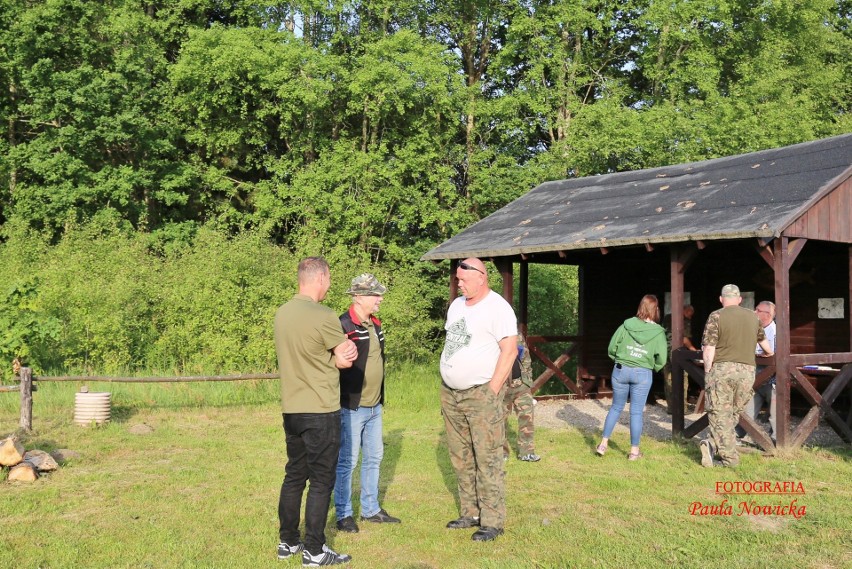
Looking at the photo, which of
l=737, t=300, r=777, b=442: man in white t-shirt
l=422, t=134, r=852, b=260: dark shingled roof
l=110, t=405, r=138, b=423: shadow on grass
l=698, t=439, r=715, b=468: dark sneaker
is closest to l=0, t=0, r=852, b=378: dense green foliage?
l=422, t=134, r=852, b=260: dark shingled roof

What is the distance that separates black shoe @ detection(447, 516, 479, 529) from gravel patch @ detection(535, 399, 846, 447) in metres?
4.80

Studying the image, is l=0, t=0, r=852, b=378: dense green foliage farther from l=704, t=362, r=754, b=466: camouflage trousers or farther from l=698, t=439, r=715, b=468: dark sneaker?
l=704, t=362, r=754, b=466: camouflage trousers

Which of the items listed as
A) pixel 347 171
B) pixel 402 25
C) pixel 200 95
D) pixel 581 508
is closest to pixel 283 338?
pixel 581 508

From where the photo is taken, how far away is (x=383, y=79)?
23922mm

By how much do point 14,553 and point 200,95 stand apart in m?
21.1

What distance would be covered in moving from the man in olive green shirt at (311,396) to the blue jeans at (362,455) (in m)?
0.60

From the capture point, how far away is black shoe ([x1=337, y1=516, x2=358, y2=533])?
6004 mm

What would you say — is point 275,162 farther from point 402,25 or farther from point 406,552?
point 406,552

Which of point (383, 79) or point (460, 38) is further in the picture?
point (460, 38)

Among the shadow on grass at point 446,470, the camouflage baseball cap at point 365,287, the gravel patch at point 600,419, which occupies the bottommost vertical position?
the gravel patch at point 600,419

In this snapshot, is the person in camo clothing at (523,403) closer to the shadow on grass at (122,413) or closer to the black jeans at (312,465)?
the black jeans at (312,465)

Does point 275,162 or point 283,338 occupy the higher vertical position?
point 275,162

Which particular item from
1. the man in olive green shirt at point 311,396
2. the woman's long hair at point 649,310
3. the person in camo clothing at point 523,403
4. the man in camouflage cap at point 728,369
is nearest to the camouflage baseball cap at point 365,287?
the man in olive green shirt at point 311,396

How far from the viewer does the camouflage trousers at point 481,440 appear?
571 cm
